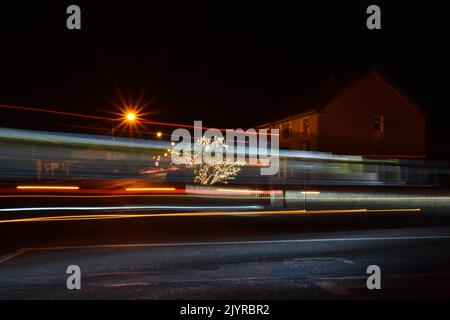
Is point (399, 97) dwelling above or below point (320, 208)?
above

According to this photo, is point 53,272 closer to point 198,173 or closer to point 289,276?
point 289,276

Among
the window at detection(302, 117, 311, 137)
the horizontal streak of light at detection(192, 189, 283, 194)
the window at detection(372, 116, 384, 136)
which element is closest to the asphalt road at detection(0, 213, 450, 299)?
the horizontal streak of light at detection(192, 189, 283, 194)

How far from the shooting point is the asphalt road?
7465 millimetres

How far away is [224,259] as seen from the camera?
1016cm

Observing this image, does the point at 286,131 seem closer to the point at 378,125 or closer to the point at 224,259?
the point at 378,125

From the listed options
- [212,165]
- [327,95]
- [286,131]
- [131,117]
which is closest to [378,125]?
[327,95]

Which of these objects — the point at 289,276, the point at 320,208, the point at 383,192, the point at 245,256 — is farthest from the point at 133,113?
the point at 289,276

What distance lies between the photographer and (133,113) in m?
27.4

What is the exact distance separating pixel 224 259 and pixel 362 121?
33431 millimetres

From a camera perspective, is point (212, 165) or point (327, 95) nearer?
point (212, 165)

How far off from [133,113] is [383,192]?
13.0 m

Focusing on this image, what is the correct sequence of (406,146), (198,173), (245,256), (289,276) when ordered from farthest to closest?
(406,146) → (198,173) → (245,256) → (289,276)

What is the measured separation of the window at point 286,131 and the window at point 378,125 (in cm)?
692
